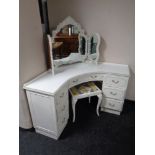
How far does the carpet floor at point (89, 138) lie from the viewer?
1575 millimetres

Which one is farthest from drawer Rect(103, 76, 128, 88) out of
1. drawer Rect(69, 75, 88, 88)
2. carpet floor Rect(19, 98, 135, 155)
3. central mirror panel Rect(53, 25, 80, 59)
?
central mirror panel Rect(53, 25, 80, 59)

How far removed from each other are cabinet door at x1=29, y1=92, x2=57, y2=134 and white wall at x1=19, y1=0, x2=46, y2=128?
12 centimetres

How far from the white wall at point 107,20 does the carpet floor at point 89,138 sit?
2.44 ft

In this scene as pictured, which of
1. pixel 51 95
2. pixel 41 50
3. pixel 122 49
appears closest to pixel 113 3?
pixel 122 49

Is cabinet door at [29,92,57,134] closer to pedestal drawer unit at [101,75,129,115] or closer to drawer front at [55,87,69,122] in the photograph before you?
drawer front at [55,87,69,122]

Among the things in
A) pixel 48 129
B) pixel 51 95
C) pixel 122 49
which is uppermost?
pixel 122 49

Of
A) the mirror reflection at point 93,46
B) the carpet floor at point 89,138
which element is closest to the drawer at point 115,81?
the mirror reflection at point 93,46

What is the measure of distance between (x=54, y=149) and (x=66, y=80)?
84 centimetres

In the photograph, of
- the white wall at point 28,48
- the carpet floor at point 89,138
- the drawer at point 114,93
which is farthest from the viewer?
the drawer at point 114,93

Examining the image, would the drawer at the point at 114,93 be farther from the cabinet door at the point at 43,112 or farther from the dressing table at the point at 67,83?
the cabinet door at the point at 43,112

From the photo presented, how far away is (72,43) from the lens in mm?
1990
